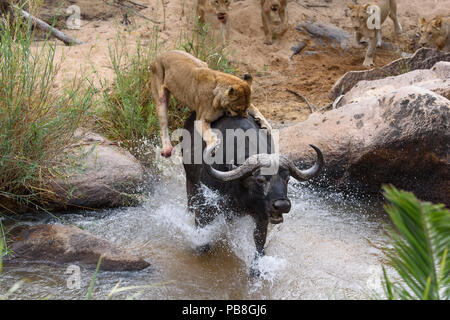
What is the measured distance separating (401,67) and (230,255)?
5.33 m

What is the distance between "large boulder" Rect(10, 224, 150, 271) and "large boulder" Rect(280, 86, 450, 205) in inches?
109

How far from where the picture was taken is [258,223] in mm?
4703

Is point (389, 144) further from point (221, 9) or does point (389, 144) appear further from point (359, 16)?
point (359, 16)

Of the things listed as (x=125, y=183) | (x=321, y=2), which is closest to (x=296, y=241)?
(x=125, y=183)

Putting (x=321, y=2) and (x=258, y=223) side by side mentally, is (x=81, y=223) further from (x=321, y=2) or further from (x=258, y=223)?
(x=321, y=2)

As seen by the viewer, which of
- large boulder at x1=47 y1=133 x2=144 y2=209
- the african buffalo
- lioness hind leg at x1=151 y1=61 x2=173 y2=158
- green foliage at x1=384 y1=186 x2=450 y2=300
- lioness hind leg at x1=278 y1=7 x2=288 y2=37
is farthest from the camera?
lioness hind leg at x1=278 y1=7 x2=288 y2=37

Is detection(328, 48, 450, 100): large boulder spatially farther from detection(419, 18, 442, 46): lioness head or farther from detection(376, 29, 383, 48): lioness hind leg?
detection(376, 29, 383, 48): lioness hind leg

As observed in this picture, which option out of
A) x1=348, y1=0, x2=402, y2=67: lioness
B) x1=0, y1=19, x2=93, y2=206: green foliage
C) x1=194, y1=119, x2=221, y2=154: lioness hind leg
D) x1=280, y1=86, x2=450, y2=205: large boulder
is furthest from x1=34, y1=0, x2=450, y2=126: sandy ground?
x1=194, y1=119, x2=221, y2=154: lioness hind leg

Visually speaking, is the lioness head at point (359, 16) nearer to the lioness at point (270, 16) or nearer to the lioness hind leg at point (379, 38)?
the lioness hind leg at point (379, 38)

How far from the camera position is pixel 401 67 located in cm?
917

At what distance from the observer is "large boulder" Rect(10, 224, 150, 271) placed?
471 cm

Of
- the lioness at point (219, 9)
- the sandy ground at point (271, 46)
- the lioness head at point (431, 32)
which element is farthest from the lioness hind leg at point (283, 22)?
the lioness head at point (431, 32)

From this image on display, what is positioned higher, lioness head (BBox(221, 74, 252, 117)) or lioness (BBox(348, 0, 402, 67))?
lioness head (BBox(221, 74, 252, 117))

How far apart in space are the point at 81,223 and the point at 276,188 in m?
2.25
